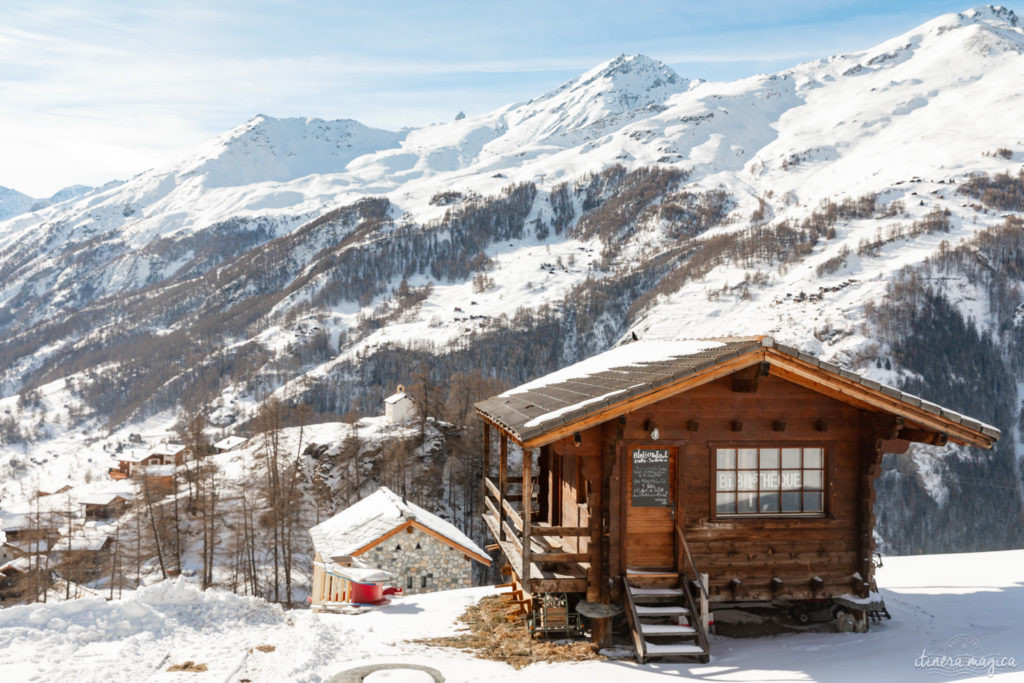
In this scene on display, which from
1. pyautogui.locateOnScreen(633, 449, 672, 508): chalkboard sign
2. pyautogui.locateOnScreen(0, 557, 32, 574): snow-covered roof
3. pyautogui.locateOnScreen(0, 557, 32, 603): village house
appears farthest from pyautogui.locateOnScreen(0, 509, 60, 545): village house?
pyautogui.locateOnScreen(633, 449, 672, 508): chalkboard sign

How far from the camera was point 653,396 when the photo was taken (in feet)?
39.2

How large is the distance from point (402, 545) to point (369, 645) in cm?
1904

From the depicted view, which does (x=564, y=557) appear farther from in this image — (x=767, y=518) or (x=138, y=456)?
(x=138, y=456)

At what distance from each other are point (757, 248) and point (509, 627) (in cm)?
16287

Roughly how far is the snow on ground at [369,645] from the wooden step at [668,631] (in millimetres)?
494

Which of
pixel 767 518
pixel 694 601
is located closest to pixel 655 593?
pixel 694 601

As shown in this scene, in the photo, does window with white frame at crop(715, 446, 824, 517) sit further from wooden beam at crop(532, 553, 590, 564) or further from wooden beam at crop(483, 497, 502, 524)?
wooden beam at crop(483, 497, 502, 524)

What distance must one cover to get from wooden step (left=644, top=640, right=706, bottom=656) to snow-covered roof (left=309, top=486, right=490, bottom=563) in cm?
1944

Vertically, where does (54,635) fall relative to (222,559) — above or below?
above

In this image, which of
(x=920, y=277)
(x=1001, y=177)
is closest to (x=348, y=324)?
(x=920, y=277)

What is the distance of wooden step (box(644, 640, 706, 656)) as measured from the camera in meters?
11.4

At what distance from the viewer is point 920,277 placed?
4690 inches

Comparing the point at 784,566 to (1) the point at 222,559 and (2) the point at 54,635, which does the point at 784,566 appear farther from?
(1) the point at 222,559

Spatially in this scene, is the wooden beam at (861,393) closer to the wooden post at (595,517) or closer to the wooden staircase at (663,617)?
the wooden post at (595,517)
